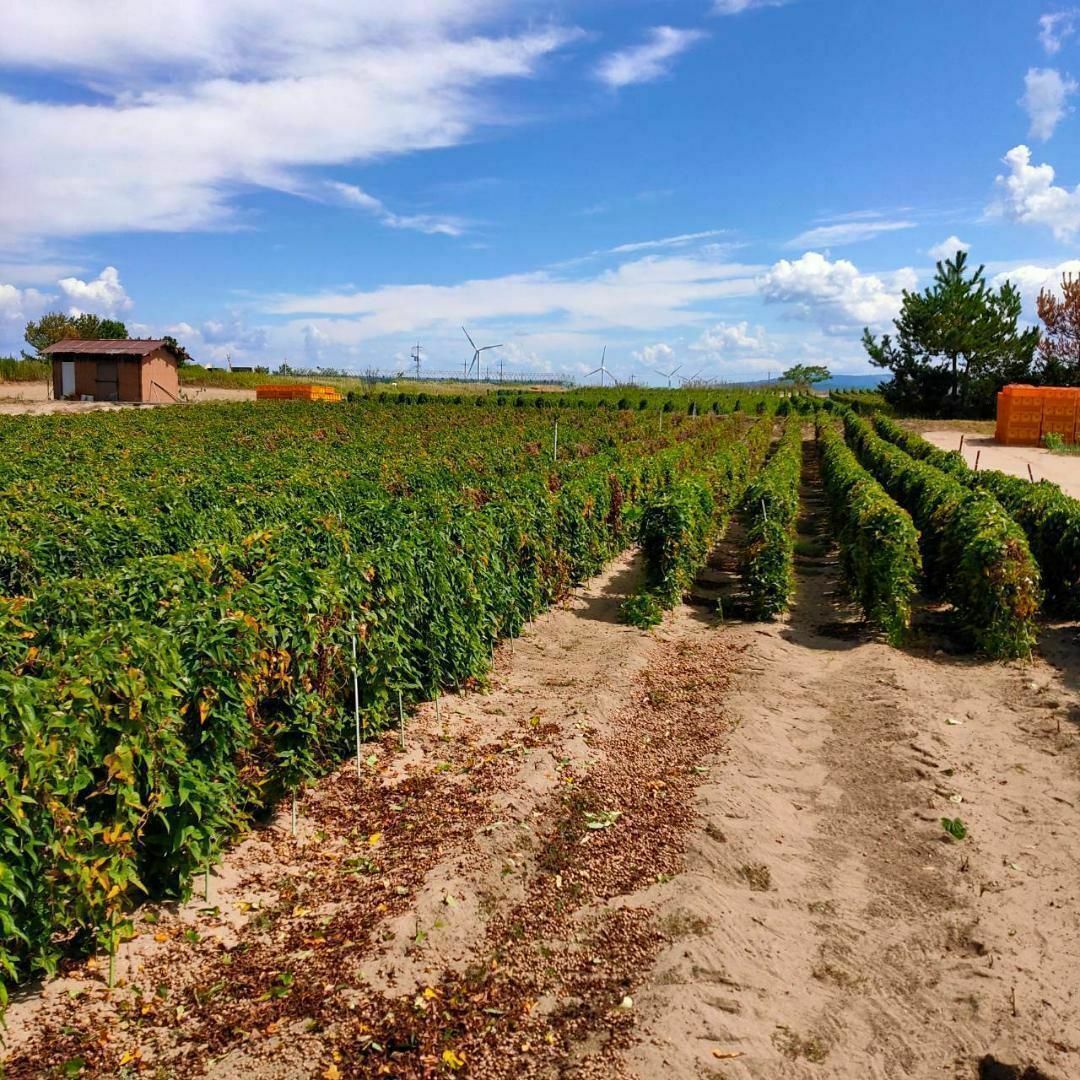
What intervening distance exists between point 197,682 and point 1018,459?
40.1 m

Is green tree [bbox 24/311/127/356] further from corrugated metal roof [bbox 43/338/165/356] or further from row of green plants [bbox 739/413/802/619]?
row of green plants [bbox 739/413/802/619]

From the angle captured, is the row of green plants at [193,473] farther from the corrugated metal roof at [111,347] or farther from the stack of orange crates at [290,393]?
the stack of orange crates at [290,393]

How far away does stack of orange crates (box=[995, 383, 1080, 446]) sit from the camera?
42.8 meters

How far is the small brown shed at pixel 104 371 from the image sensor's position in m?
52.9

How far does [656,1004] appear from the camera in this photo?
15.5 ft

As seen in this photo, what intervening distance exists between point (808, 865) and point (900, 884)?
634mm

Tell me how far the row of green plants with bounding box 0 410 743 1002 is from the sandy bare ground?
122ft

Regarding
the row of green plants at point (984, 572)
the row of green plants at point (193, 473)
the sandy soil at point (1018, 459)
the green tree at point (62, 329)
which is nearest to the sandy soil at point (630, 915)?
the row of green plants at point (984, 572)

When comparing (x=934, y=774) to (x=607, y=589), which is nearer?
(x=934, y=774)

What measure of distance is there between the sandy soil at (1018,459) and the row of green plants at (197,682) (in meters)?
24.8

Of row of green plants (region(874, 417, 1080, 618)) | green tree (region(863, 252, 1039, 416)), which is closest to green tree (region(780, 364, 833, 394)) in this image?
green tree (region(863, 252, 1039, 416))

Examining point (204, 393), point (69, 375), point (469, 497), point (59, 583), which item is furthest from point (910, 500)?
point (204, 393)

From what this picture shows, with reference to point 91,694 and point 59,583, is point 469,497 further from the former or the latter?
point 91,694

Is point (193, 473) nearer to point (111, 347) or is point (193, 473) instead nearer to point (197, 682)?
point (197, 682)
